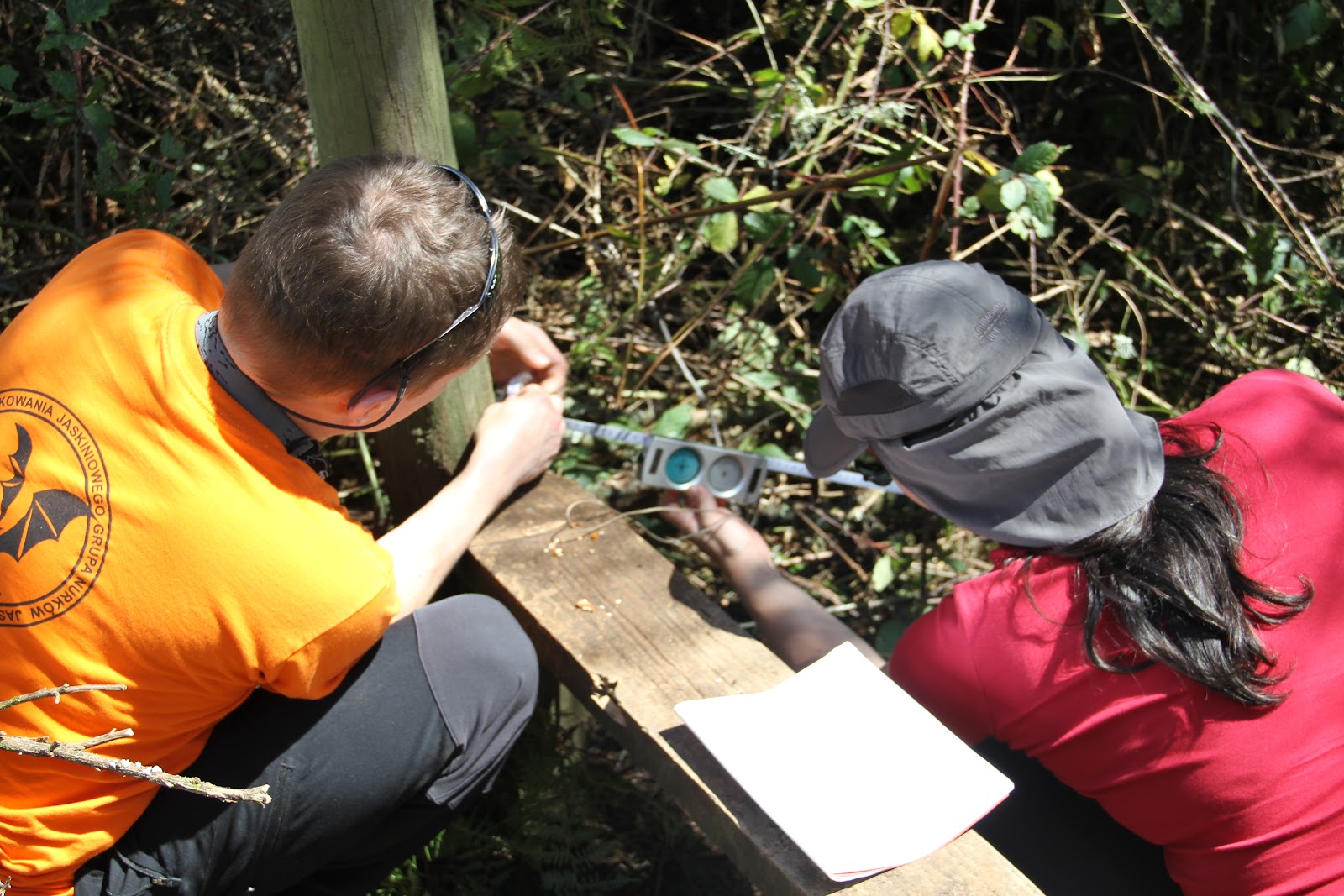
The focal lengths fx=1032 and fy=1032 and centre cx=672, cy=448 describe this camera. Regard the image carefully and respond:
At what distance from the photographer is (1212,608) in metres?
1.38

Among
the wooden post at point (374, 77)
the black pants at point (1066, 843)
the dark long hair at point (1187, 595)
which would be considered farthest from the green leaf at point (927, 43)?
the black pants at point (1066, 843)

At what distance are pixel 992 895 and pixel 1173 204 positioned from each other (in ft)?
7.46

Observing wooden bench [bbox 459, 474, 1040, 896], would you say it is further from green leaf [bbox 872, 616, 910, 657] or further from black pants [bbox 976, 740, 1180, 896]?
green leaf [bbox 872, 616, 910, 657]

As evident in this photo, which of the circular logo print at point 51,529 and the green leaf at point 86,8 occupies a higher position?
the green leaf at point 86,8

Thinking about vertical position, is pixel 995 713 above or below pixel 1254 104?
below

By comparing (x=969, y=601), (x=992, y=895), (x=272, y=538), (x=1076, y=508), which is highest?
(x=272, y=538)

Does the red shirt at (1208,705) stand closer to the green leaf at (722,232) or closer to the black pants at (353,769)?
the black pants at (353,769)

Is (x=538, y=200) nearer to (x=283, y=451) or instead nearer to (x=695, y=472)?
(x=695, y=472)

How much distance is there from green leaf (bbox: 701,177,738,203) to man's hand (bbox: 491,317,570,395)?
55 centimetres

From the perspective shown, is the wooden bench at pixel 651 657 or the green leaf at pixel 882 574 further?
the green leaf at pixel 882 574

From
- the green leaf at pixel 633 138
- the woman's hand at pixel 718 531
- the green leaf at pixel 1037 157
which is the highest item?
the green leaf at pixel 633 138

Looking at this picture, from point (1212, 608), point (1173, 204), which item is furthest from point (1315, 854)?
point (1173, 204)

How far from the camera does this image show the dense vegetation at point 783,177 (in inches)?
94.7

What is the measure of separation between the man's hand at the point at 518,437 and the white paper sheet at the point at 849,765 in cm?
59
